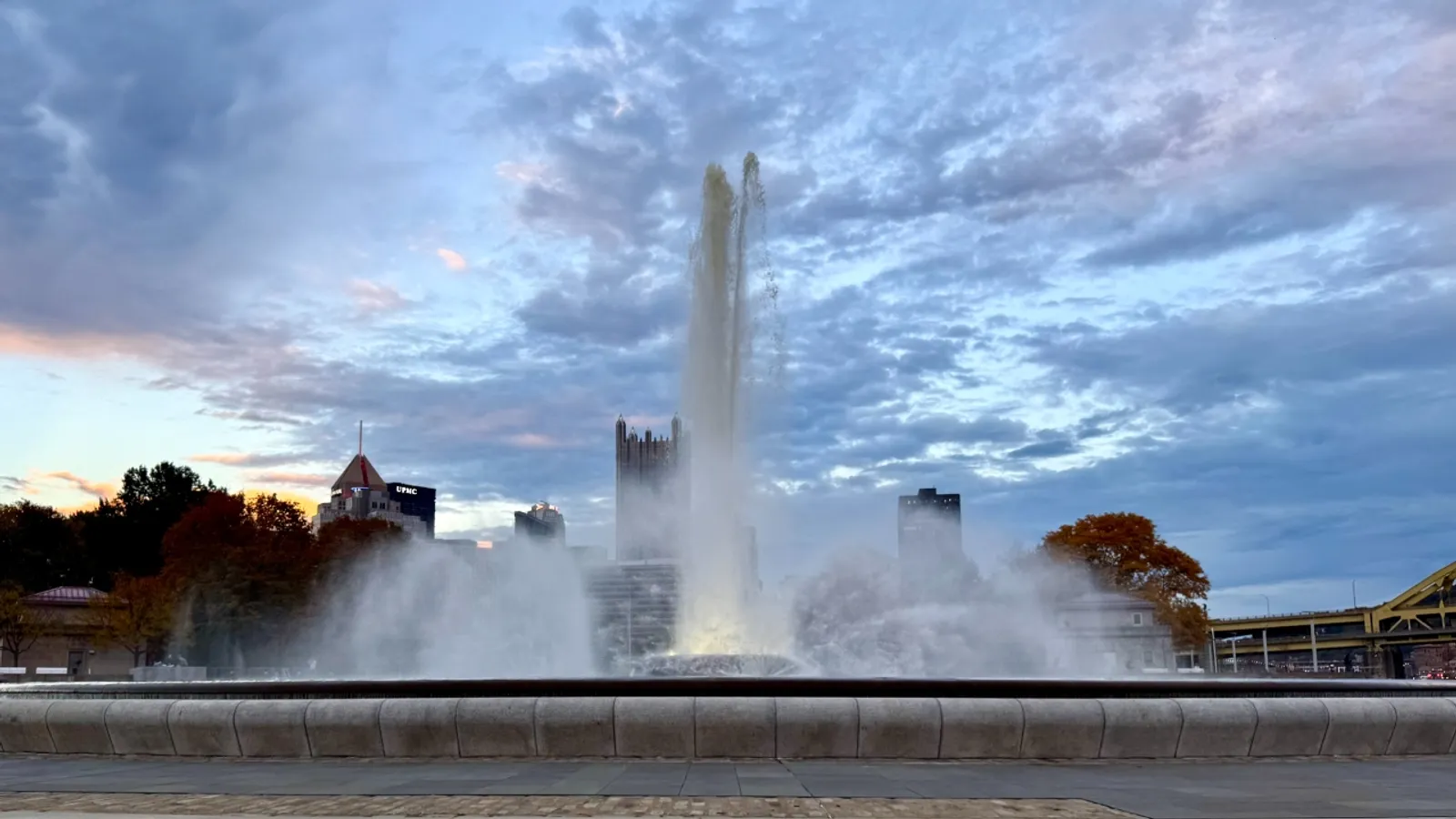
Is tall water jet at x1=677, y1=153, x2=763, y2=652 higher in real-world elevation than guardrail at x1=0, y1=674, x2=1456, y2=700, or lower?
higher

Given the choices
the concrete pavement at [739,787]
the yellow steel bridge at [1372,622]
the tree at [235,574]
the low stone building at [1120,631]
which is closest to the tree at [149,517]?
the tree at [235,574]

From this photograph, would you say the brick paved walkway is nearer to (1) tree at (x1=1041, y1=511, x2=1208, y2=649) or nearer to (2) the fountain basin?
(2) the fountain basin

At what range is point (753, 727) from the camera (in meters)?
14.3

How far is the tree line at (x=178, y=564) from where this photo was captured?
2544 inches

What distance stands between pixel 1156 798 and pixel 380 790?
26.2 feet

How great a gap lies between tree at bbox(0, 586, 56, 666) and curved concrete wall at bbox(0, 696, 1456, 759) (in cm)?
6951

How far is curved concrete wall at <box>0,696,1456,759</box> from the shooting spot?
1435 centimetres

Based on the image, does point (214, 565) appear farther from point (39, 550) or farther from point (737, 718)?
point (737, 718)

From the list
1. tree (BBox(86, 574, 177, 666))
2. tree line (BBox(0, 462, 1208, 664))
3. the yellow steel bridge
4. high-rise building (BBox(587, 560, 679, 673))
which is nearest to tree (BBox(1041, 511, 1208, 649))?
tree line (BBox(0, 462, 1208, 664))

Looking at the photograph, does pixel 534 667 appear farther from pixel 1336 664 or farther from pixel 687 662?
pixel 1336 664

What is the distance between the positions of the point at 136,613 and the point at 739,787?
7098 centimetres

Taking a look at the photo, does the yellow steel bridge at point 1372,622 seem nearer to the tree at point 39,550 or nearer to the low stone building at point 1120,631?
the low stone building at point 1120,631

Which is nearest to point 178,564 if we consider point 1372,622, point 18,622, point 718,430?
point 18,622

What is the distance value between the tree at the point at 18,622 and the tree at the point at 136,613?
11.5 feet
